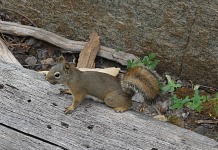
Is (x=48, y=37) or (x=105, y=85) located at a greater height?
(x=105, y=85)

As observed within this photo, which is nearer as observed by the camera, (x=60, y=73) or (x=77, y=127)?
(x=77, y=127)

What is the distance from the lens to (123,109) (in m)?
2.90

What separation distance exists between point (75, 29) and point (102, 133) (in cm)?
157

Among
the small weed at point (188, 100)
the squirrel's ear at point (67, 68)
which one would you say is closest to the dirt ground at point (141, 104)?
the small weed at point (188, 100)

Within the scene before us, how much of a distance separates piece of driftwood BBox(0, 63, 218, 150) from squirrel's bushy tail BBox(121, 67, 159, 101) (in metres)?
0.15

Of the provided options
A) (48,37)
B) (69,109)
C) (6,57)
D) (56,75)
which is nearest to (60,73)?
(56,75)

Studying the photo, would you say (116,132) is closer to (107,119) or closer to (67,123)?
(107,119)

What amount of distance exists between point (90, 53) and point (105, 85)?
0.97m

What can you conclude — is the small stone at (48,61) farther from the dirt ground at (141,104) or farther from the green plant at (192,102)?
the green plant at (192,102)

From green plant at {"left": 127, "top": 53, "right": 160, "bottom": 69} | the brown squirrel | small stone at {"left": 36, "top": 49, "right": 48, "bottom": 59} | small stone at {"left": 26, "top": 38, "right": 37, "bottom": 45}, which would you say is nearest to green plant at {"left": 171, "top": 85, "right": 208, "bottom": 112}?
green plant at {"left": 127, "top": 53, "right": 160, "bottom": 69}

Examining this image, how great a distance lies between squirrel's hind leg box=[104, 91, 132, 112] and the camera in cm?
291

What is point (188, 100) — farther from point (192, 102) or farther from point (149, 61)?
point (149, 61)

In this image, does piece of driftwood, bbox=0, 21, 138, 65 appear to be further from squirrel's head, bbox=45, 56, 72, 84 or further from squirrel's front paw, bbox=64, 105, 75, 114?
squirrel's front paw, bbox=64, 105, 75, 114

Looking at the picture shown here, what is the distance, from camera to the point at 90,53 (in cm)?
398
